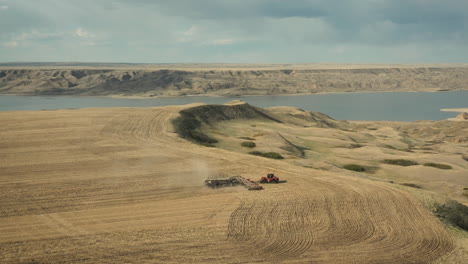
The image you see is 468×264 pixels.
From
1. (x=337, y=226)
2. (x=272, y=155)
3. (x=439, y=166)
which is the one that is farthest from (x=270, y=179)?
(x=439, y=166)

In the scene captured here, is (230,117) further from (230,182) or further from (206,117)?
(230,182)

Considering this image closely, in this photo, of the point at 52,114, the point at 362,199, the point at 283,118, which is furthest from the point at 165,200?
the point at 283,118

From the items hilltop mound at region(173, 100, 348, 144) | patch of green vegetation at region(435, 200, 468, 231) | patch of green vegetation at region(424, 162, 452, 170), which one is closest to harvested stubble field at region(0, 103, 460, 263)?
patch of green vegetation at region(435, 200, 468, 231)

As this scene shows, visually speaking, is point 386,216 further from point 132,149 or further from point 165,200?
point 132,149

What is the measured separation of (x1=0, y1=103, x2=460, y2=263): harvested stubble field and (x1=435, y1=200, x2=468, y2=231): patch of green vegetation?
0.97 metres

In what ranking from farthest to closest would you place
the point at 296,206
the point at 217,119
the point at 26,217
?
the point at 217,119, the point at 296,206, the point at 26,217

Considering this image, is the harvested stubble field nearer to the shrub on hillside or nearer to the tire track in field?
the tire track in field

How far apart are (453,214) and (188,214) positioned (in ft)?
59.4

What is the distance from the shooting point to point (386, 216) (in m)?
25.8

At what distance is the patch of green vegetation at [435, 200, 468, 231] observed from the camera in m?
26.0

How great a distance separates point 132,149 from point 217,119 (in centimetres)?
3821

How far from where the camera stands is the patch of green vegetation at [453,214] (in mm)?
26000

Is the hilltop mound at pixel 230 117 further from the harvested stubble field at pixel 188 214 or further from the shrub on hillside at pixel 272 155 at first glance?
the harvested stubble field at pixel 188 214

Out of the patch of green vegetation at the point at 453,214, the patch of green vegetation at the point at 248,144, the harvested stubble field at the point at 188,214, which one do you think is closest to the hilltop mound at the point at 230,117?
the patch of green vegetation at the point at 248,144
